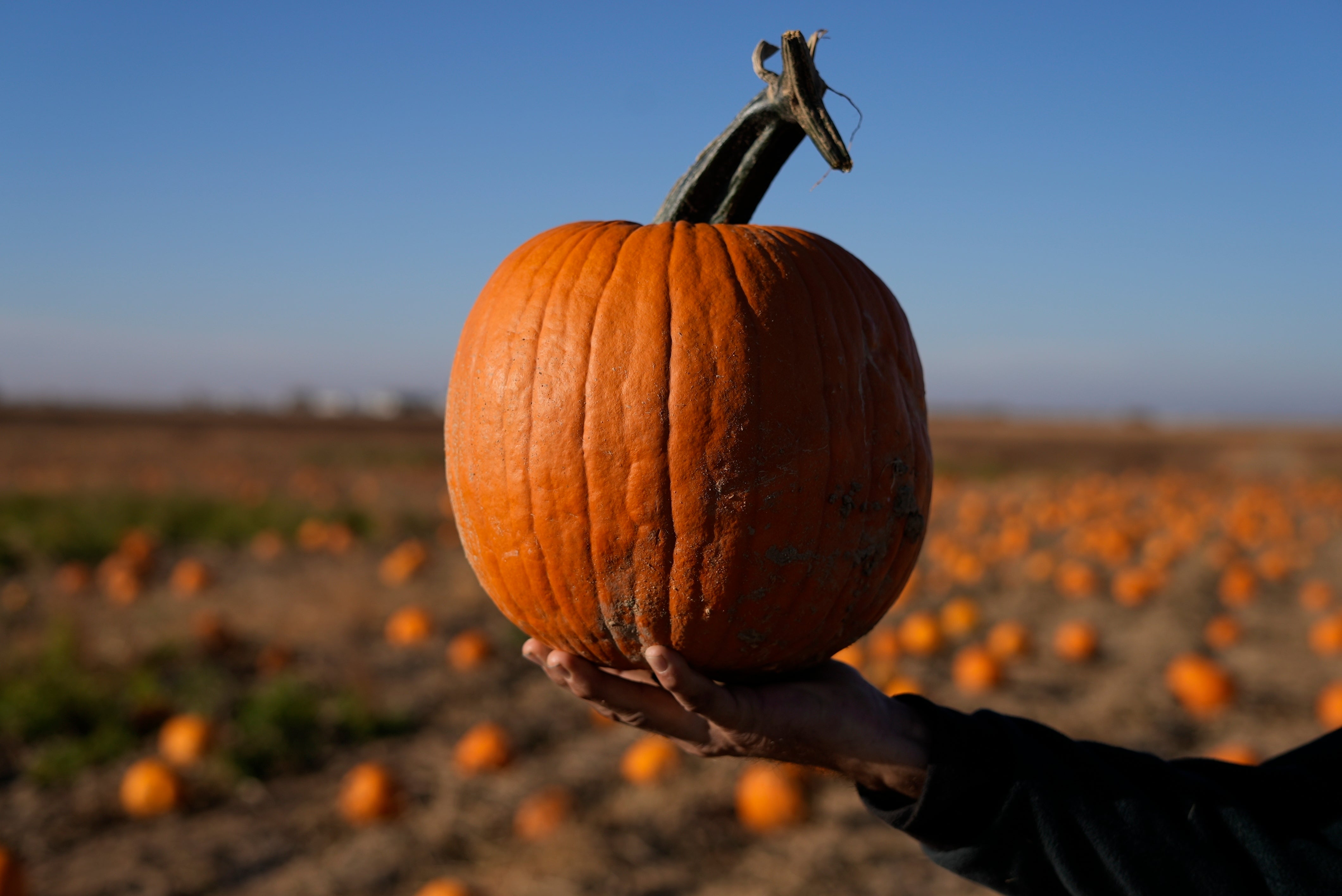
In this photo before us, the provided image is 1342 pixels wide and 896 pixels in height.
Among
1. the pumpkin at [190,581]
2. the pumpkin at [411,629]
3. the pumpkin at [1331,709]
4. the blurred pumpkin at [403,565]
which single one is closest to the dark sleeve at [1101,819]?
the pumpkin at [1331,709]

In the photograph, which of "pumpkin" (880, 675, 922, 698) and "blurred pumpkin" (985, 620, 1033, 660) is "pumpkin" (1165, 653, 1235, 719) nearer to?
"blurred pumpkin" (985, 620, 1033, 660)

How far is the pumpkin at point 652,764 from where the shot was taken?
511 centimetres

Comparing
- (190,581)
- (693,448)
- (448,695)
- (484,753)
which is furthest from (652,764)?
(190,581)

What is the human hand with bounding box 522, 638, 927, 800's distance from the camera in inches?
66.3

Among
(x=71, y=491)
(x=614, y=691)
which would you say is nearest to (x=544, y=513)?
(x=614, y=691)

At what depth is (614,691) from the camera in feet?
5.65

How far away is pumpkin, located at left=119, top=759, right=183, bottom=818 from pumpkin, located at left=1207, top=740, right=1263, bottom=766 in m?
5.52

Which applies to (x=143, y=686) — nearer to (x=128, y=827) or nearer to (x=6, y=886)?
(x=128, y=827)

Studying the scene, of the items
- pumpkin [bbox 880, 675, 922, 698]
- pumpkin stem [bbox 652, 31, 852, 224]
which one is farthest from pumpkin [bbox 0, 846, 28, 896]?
pumpkin [bbox 880, 675, 922, 698]

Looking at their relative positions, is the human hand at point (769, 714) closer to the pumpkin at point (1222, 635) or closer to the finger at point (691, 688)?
the finger at point (691, 688)

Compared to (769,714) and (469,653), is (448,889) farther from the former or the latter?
(469,653)

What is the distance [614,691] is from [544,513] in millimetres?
362

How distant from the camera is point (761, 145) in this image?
6.05 ft

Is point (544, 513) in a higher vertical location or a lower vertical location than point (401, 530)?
higher
